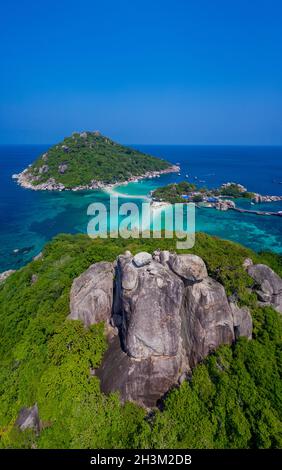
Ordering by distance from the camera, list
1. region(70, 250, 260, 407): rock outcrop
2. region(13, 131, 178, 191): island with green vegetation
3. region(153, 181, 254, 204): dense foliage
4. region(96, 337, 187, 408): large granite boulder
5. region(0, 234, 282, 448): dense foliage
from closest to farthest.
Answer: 1. region(0, 234, 282, 448): dense foliage
2. region(96, 337, 187, 408): large granite boulder
3. region(70, 250, 260, 407): rock outcrop
4. region(153, 181, 254, 204): dense foliage
5. region(13, 131, 178, 191): island with green vegetation

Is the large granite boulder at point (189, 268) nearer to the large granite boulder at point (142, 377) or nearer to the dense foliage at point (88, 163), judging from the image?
the large granite boulder at point (142, 377)

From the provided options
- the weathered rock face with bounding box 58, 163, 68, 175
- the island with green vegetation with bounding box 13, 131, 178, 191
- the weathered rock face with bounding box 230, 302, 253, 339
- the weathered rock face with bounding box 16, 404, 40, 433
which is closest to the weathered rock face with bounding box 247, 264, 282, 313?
the weathered rock face with bounding box 230, 302, 253, 339

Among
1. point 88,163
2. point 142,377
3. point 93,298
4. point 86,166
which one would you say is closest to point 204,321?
point 142,377

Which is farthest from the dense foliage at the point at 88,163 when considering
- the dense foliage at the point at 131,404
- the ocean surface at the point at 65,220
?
the dense foliage at the point at 131,404

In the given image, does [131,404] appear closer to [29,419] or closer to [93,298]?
[29,419]

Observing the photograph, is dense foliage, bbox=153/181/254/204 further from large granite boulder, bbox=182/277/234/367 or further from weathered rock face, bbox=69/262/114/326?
large granite boulder, bbox=182/277/234/367
